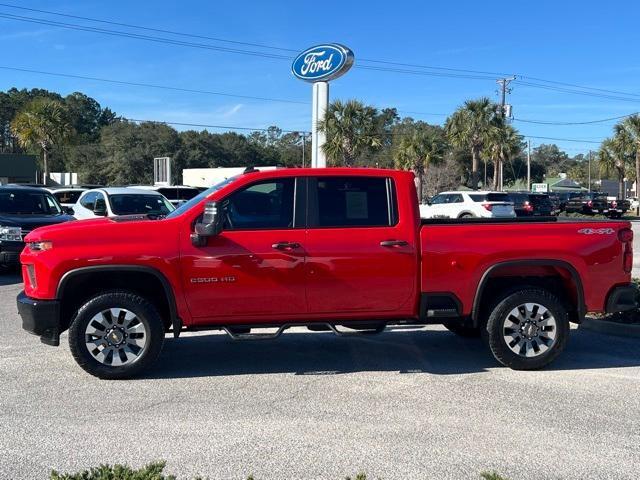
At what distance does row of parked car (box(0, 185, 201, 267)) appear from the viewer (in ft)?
39.0

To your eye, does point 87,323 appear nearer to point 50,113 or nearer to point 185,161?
point 50,113

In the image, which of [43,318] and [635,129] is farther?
[635,129]

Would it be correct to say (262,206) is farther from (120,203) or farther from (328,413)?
(120,203)

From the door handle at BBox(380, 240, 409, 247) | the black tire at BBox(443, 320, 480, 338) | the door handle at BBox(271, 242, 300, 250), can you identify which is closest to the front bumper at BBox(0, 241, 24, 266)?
the door handle at BBox(271, 242, 300, 250)

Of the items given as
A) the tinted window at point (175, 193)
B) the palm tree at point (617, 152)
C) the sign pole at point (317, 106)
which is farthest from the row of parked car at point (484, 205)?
the palm tree at point (617, 152)

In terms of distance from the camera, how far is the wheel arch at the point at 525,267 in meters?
6.08

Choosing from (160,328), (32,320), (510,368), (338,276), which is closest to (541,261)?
(510,368)

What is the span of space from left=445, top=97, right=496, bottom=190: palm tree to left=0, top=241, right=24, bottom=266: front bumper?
36.4 meters

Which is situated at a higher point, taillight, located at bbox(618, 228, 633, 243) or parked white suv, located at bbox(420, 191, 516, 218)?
parked white suv, located at bbox(420, 191, 516, 218)

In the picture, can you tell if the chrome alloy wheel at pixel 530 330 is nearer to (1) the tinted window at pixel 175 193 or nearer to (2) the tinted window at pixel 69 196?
(2) the tinted window at pixel 69 196

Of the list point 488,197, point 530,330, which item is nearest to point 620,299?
point 530,330

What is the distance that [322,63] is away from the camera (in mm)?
25828

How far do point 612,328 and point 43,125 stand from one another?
4658 centimetres

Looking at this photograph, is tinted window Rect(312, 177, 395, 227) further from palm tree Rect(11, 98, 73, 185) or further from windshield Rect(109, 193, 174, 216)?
palm tree Rect(11, 98, 73, 185)
